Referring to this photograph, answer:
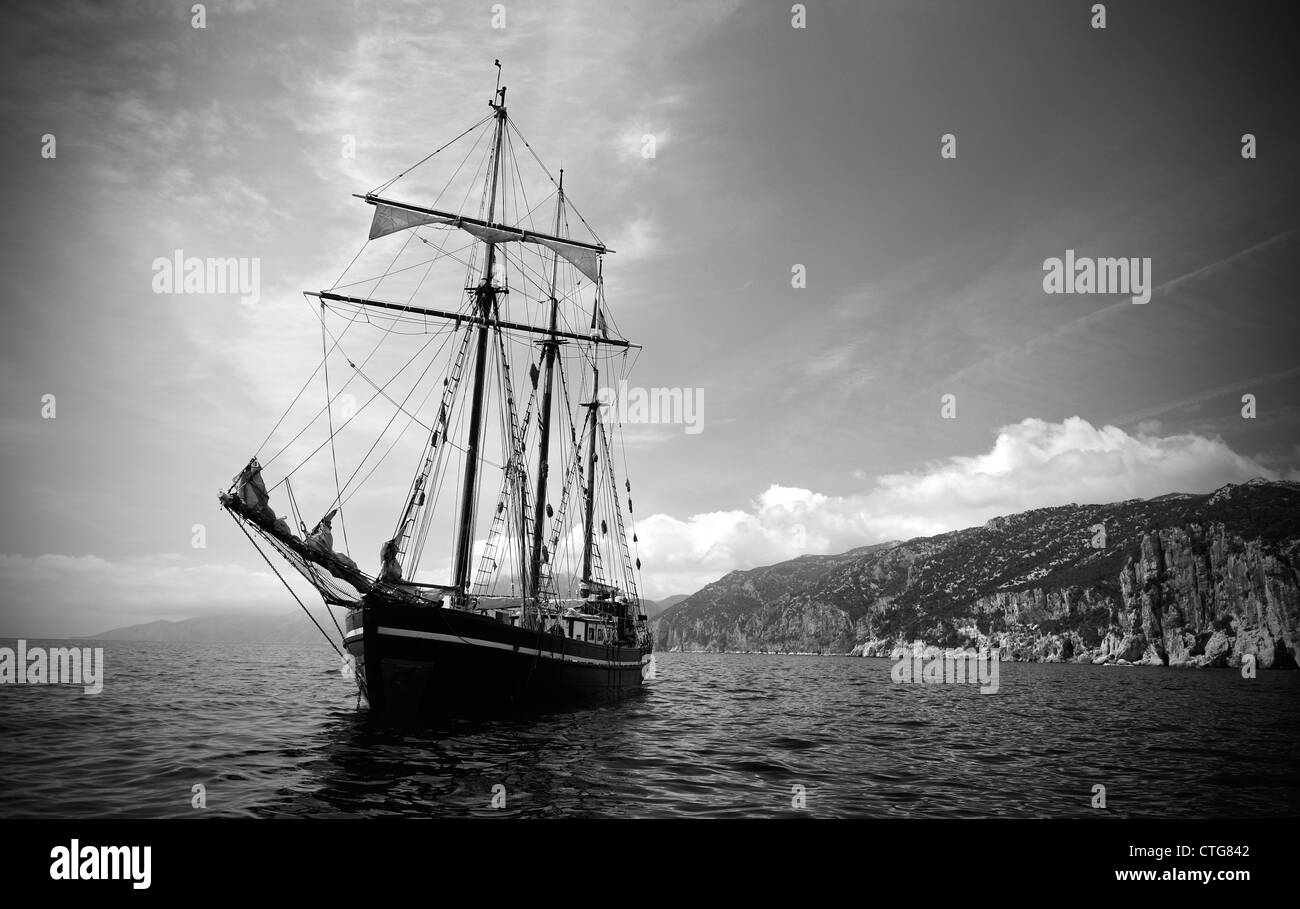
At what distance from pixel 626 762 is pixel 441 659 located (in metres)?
10.2

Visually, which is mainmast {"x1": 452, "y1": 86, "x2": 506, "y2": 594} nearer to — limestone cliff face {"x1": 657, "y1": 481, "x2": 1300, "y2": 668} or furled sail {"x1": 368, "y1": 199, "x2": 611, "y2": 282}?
furled sail {"x1": 368, "y1": 199, "x2": 611, "y2": 282}

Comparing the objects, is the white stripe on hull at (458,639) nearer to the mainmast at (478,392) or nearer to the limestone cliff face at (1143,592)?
the mainmast at (478,392)

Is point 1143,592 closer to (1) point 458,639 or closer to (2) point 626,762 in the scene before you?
(2) point 626,762

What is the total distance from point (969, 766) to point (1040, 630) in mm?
167151

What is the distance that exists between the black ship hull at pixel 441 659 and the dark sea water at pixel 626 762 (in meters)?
1.70

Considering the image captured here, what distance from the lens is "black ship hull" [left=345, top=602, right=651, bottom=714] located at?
23578mm

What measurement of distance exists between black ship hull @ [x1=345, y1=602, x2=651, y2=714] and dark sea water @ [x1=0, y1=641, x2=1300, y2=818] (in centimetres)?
170

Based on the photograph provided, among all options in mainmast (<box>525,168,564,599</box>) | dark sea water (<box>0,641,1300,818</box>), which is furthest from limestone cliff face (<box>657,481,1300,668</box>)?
mainmast (<box>525,168,564,599</box>)

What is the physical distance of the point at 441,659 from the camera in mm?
24250

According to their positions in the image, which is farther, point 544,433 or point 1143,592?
point 1143,592

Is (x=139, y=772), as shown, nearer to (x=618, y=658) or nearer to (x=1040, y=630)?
(x=618, y=658)

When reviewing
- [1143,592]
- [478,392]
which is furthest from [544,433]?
[1143,592]
